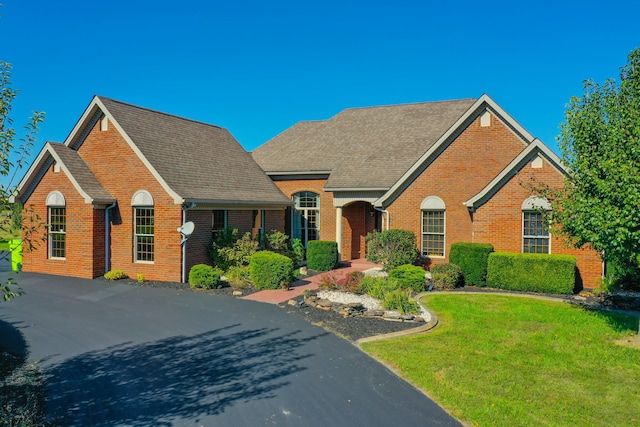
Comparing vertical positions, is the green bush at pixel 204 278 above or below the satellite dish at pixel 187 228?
below

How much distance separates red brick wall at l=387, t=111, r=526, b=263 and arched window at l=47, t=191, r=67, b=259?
49.8 ft

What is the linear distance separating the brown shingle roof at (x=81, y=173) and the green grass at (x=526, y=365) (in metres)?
13.7

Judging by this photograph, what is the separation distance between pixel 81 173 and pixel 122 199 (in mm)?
2181

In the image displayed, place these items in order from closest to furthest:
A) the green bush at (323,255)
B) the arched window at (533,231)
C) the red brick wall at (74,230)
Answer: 1. the arched window at (533,231)
2. the red brick wall at (74,230)
3. the green bush at (323,255)

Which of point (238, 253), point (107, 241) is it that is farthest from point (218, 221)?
point (107, 241)

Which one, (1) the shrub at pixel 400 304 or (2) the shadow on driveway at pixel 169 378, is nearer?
(2) the shadow on driveway at pixel 169 378

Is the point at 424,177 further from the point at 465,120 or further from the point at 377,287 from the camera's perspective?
the point at 377,287

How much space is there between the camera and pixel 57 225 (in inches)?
762

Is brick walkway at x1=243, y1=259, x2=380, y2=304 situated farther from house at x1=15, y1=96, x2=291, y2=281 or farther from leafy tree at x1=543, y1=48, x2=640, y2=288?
leafy tree at x1=543, y1=48, x2=640, y2=288

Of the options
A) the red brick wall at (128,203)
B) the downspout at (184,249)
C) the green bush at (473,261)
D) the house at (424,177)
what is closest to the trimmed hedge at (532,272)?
the green bush at (473,261)

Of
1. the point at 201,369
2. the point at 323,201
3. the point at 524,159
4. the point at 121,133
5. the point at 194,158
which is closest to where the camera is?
the point at 201,369

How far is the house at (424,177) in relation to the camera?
56.7 ft

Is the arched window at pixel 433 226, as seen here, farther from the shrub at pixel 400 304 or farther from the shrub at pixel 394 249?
the shrub at pixel 400 304

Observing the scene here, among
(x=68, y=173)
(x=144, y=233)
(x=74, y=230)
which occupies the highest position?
(x=68, y=173)
